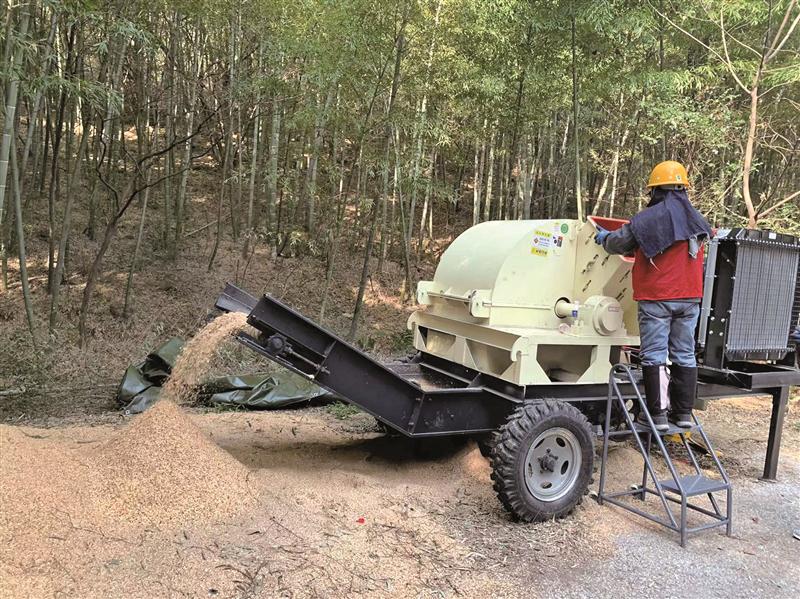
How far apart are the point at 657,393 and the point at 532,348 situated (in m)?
0.78

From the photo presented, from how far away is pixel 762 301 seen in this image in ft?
12.8

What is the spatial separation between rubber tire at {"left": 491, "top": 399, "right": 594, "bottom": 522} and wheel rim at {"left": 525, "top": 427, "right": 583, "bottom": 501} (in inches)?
1.4

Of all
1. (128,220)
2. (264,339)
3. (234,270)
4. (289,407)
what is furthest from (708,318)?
(128,220)

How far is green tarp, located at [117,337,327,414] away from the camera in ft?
17.4

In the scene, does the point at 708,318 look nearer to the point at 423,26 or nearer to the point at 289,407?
the point at 289,407

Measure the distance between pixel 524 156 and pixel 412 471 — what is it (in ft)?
34.3

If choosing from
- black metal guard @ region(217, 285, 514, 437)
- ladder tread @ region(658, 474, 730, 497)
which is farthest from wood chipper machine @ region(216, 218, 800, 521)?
ladder tread @ region(658, 474, 730, 497)

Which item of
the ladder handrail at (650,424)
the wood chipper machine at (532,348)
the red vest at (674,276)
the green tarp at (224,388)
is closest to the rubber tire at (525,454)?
the wood chipper machine at (532,348)

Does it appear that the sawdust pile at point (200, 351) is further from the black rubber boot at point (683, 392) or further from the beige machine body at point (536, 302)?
the black rubber boot at point (683, 392)

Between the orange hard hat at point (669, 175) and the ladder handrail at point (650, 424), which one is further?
the orange hard hat at point (669, 175)

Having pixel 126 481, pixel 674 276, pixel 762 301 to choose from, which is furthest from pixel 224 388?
pixel 762 301

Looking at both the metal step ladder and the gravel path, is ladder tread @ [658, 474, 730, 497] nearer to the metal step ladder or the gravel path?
the metal step ladder

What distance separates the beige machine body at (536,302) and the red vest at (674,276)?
1.16 ft

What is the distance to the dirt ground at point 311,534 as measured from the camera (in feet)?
7.79
